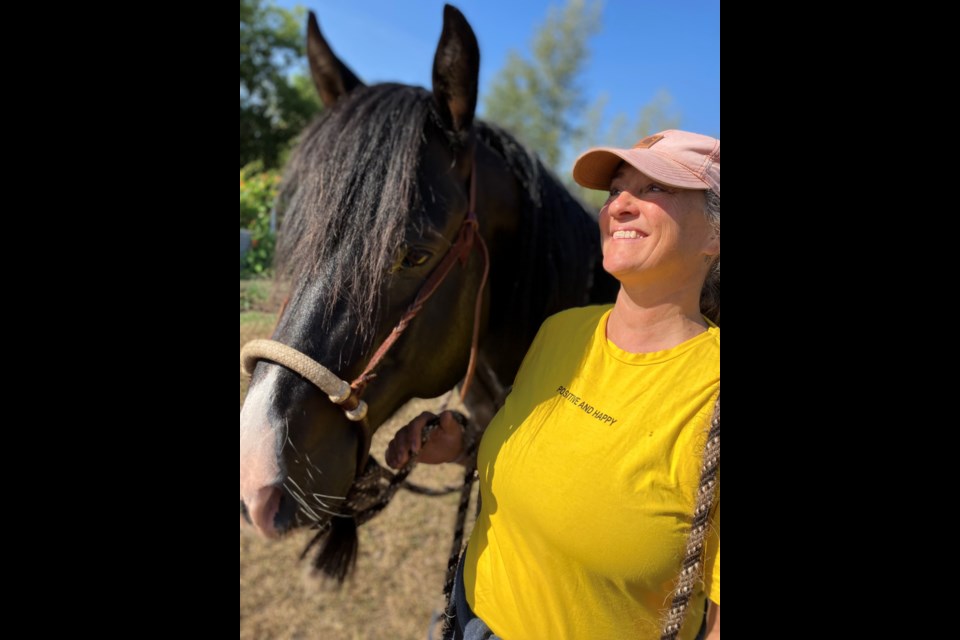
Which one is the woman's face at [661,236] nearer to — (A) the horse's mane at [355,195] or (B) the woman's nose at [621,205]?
(B) the woman's nose at [621,205]

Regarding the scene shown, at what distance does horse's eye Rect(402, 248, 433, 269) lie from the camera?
4.34 ft

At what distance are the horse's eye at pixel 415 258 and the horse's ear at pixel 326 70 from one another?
639mm

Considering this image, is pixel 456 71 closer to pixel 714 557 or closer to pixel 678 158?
pixel 678 158

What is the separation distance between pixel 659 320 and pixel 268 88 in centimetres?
256

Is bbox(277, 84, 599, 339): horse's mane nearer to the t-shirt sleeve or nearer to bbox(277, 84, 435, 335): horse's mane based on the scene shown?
bbox(277, 84, 435, 335): horse's mane

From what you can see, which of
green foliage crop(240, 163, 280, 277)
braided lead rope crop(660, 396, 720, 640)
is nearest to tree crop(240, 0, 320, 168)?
green foliage crop(240, 163, 280, 277)

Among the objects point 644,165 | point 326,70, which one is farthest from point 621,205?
point 326,70

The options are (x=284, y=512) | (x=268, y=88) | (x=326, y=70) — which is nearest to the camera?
(x=284, y=512)

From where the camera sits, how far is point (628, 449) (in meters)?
0.99

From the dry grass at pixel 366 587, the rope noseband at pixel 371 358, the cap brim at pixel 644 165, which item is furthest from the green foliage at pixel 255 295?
the dry grass at pixel 366 587
